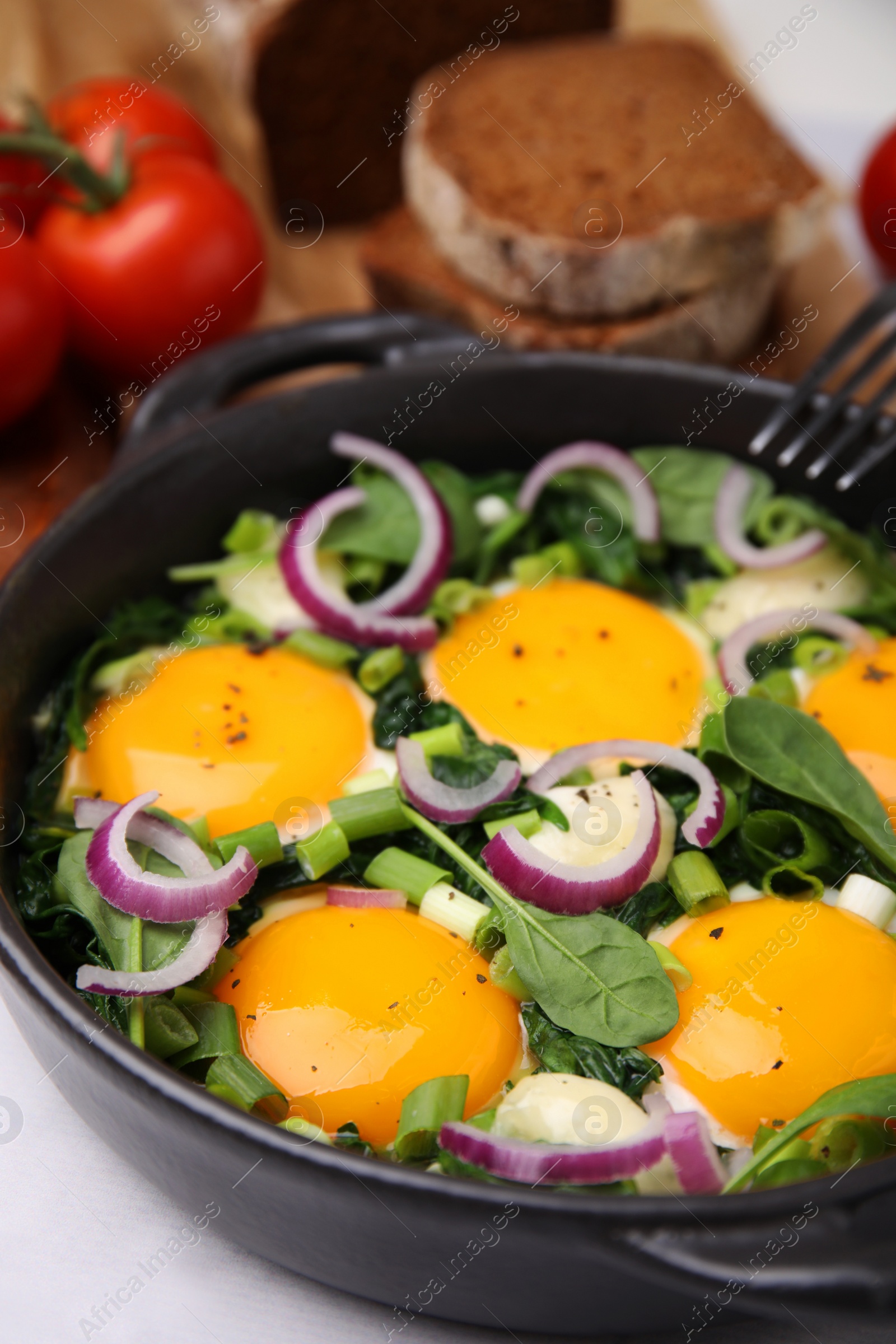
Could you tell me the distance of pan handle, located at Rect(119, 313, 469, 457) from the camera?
117 inches

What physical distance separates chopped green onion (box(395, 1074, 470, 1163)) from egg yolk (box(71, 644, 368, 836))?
69 cm

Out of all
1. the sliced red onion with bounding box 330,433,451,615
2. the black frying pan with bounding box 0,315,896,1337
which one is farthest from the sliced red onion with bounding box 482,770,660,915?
the sliced red onion with bounding box 330,433,451,615

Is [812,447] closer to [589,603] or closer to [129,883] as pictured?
[589,603]

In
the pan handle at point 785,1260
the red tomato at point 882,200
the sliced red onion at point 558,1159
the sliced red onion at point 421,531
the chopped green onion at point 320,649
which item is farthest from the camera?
the red tomato at point 882,200

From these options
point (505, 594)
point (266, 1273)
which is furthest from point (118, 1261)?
point (505, 594)

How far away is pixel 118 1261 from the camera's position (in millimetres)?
2039

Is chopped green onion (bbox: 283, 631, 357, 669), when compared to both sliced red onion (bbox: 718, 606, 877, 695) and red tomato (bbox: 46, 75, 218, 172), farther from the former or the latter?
red tomato (bbox: 46, 75, 218, 172)

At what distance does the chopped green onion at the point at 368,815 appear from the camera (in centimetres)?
233

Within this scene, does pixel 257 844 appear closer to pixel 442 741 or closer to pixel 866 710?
pixel 442 741

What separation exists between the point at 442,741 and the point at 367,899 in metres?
0.40

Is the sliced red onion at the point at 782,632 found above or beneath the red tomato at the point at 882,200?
beneath

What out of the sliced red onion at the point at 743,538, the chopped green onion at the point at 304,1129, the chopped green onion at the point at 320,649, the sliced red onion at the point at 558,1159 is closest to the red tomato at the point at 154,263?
the chopped green onion at the point at 320,649

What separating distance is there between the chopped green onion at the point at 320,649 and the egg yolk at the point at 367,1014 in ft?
2.23

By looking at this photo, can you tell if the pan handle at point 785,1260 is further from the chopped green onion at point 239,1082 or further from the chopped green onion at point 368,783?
the chopped green onion at point 368,783
